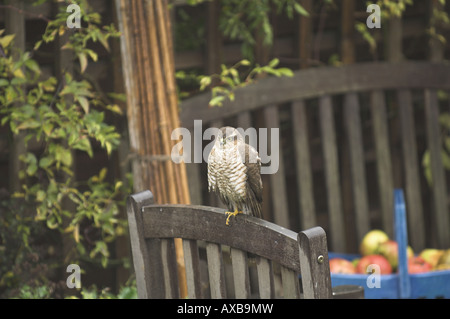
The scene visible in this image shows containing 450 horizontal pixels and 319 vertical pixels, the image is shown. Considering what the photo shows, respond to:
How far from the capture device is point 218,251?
1.34 metres

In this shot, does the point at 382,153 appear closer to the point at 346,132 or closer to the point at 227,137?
the point at 346,132

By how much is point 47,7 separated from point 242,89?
77cm

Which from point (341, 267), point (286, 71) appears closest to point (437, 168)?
point (341, 267)

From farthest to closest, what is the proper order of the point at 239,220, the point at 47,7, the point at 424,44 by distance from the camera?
the point at 424,44
the point at 47,7
the point at 239,220

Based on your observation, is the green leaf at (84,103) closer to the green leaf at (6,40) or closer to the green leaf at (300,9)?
the green leaf at (6,40)

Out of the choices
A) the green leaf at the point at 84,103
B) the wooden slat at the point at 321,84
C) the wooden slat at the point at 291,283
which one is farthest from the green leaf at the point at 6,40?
the wooden slat at the point at 291,283

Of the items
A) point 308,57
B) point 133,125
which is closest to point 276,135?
point 308,57

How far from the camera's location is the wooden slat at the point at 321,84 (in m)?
2.50

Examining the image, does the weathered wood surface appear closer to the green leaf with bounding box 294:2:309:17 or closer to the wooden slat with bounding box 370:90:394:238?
the wooden slat with bounding box 370:90:394:238

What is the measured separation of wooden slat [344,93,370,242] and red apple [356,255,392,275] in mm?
306

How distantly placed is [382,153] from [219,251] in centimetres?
163

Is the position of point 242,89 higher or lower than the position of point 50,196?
higher
